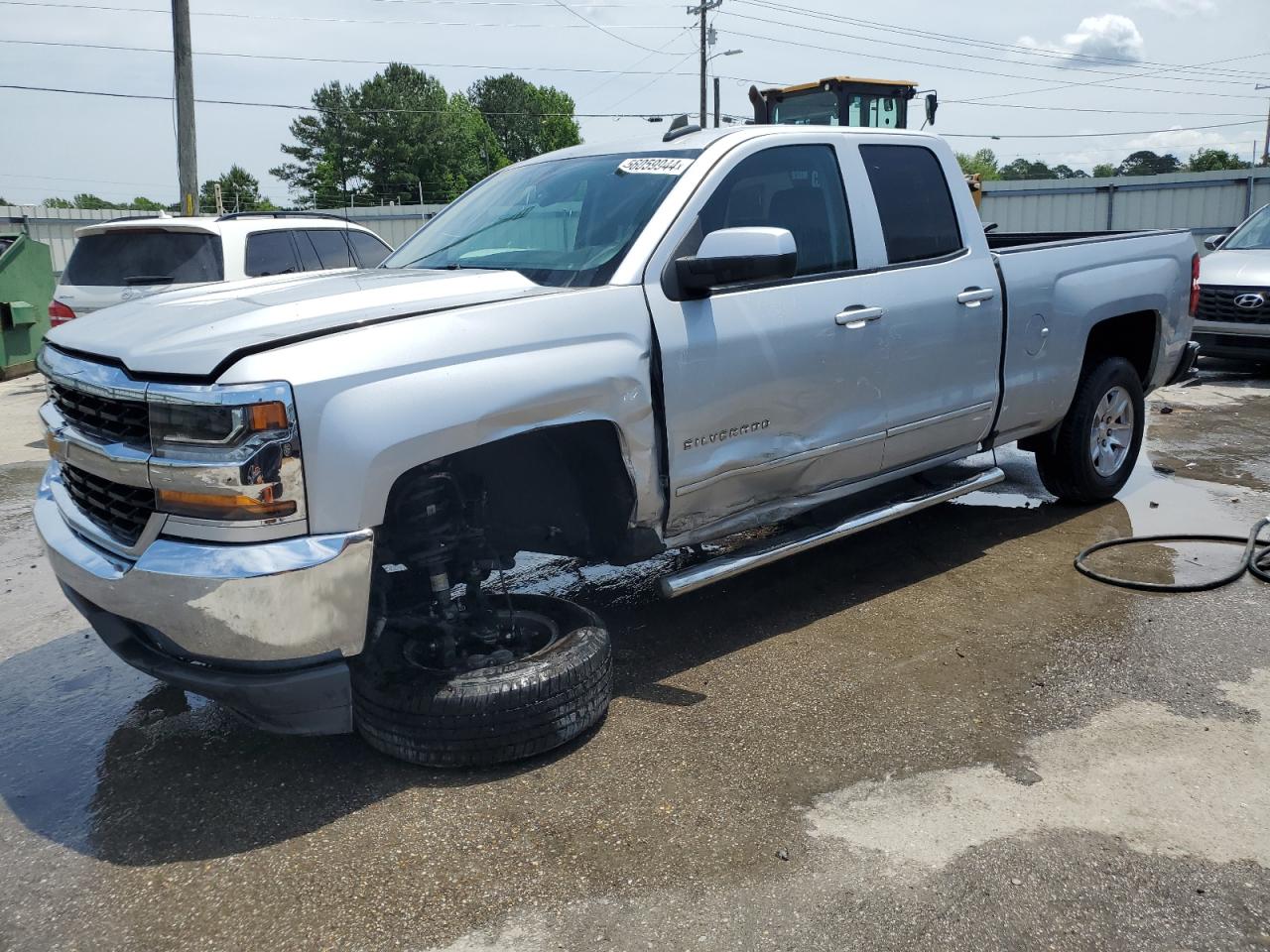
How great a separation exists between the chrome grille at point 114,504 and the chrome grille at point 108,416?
0.46 feet

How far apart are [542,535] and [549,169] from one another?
173 centimetres

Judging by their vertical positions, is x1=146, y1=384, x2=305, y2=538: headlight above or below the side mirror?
below

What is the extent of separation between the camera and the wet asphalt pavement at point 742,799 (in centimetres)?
268

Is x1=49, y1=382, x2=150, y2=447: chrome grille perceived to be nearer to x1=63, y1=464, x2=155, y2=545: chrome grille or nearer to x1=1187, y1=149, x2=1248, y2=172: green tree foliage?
x1=63, y1=464, x2=155, y2=545: chrome grille

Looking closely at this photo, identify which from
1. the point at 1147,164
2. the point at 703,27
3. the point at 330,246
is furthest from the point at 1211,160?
the point at 330,246

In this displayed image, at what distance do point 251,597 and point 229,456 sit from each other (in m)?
0.38

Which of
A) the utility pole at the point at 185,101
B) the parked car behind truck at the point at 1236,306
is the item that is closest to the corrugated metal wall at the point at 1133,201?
the parked car behind truck at the point at 1236,306

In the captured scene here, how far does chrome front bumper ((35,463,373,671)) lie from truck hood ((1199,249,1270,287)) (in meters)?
10.2

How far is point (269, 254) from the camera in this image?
28.9 feet

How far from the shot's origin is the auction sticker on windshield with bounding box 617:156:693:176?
13.7 feet

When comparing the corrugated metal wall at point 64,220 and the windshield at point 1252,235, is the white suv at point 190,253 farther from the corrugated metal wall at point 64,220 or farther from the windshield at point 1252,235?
the corrugated metal wall at point 64,220

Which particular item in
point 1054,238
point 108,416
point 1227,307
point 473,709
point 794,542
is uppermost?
point 1054,238

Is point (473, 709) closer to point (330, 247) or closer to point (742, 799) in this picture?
point (742, 799)

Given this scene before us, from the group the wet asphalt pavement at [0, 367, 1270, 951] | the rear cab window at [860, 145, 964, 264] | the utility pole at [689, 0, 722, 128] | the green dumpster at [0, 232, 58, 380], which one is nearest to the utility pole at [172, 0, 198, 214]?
the green dumpster at [0, 232, 58, 380]
